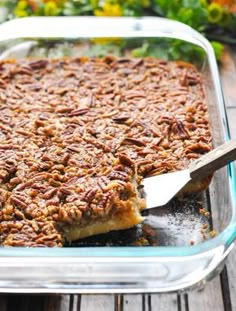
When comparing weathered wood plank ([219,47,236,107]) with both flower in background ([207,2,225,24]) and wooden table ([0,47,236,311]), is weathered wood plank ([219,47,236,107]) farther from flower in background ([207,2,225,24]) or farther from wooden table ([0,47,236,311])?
wooden table ([0,47,236,311])

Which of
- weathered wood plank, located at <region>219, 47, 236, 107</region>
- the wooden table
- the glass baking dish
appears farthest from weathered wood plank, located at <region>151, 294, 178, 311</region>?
weathered wood plank, located at <region>219, 47, 236, 107</region>

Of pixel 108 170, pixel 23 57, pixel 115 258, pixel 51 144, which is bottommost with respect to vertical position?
pixel 115 258

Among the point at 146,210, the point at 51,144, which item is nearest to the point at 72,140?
the point at 51,144

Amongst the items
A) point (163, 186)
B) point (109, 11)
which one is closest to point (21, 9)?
point (109, 11)

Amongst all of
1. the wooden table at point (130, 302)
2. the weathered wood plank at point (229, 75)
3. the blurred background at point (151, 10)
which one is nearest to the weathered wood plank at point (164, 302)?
the wooden table at point (130, 302)

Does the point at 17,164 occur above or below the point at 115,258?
above

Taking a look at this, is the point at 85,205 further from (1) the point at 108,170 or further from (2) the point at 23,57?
(2) the point at 23,57

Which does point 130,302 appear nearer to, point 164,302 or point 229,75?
point 164,302
